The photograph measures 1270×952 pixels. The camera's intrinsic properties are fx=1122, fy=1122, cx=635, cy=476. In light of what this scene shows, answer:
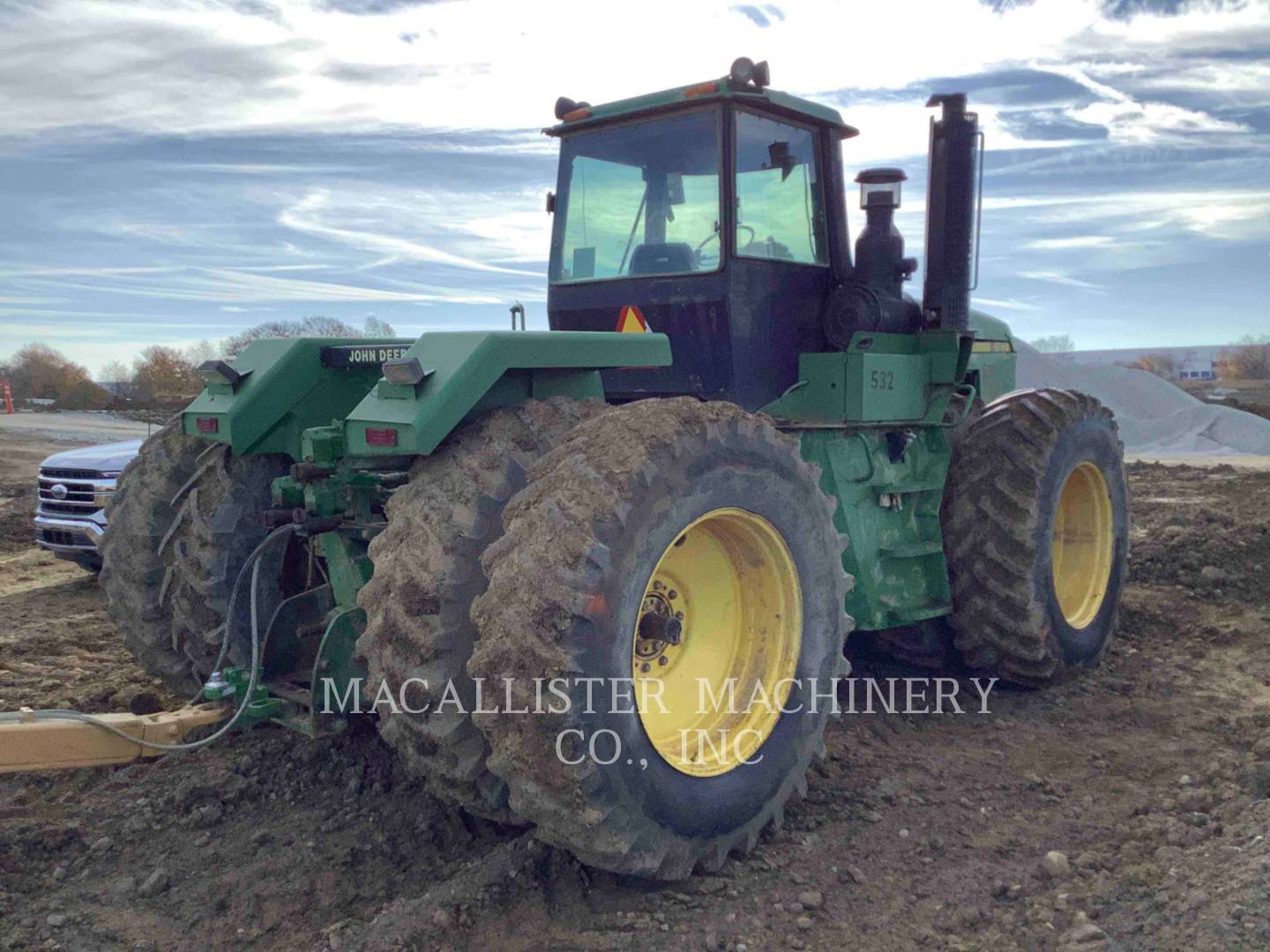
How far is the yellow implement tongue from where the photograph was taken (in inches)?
132

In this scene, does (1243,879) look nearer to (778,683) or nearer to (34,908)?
(778,683)

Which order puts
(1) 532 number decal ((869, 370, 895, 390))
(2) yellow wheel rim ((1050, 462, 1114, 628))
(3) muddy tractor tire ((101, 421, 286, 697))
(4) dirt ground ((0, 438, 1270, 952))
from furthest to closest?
(2) yellow wheel rim ((1050, 462, 1114, 628)), (1) 532 number decal ((869, 370, 895, 390)), (3) muddy tractor tire ((101, 421, 286, 697)), (4) dirt ground ((0, 438, 1270, 952))

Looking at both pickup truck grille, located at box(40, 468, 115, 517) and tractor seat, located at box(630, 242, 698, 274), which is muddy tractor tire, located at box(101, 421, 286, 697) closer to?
tractor seat, located at box(630, 242, 698, 274)

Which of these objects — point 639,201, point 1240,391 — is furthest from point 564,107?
point 1240,391

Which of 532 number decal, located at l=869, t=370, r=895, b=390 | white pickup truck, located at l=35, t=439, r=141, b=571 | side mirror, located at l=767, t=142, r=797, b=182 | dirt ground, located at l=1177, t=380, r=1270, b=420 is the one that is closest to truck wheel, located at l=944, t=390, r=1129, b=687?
532 number decal, located at l=869, t=370, r=895, b=390

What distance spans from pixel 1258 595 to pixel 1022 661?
3100 mm

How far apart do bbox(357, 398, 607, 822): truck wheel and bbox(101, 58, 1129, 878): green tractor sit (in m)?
0.01

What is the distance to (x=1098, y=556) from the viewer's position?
6.44 metres

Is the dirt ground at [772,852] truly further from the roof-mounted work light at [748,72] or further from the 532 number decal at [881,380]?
the roof-mounted work light at [748,72]

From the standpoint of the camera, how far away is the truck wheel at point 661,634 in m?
3.18

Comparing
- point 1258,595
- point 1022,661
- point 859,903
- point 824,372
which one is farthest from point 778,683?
point 1258,595

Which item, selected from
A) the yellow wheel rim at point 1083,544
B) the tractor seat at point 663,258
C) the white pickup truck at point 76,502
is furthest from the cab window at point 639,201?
the white pickup truck at point 76,502

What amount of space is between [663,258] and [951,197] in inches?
57.0

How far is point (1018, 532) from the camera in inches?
219
